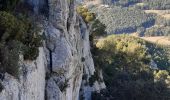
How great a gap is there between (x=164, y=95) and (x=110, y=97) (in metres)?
5.07

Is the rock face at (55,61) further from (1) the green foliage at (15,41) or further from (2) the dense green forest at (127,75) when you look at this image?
(2) the dense green forest at (127,75)

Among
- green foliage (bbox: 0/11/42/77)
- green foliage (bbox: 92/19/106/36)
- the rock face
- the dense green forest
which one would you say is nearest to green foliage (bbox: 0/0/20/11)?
green foliage (bbox: 0/11/42/77)

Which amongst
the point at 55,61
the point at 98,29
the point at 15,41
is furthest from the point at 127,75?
the point at 15,41

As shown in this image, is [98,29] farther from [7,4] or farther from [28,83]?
[28,83]

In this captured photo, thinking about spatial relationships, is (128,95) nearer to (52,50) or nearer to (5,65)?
(52,50)

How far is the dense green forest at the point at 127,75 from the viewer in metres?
42.6

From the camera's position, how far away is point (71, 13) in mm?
28500

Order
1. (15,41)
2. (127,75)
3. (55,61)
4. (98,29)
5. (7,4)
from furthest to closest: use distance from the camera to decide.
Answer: (98,29) → (127,75) → (55,61) → (7,4) → (15,41)

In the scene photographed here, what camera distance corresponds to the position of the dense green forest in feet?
140

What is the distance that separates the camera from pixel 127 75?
184 feet

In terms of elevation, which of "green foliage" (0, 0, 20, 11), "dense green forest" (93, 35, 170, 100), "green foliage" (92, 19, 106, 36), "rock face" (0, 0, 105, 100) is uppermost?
"green foliage" (0, 0, 20, 11)

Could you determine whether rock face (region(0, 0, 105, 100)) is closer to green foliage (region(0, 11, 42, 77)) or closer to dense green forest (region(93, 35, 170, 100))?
green foliage (region(0, 11, 42, 77))

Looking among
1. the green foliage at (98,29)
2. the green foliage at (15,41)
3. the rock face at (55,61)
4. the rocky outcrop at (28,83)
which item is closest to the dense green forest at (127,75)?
the green foliage at (98,29)

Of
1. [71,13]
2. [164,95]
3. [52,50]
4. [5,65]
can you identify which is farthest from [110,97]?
[5,65]
